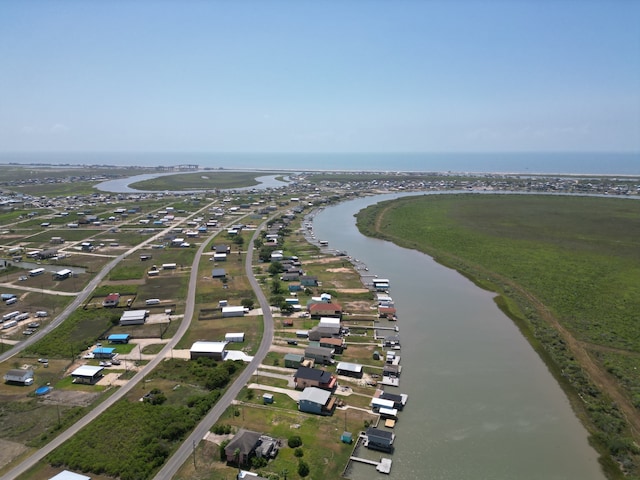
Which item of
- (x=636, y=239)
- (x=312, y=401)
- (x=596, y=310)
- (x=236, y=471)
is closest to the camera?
(x=236, y=471)

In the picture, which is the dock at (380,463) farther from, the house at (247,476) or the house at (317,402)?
the house at (247,476)

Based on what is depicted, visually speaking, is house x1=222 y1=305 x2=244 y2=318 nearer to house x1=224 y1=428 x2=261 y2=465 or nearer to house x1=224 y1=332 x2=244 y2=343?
house x1=224 y1=332 x2=244 y2=343

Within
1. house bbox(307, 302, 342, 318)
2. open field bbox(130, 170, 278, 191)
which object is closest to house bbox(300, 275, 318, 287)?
house bbox(307, 302, 342, 318)

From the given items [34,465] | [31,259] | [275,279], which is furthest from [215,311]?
[31,259]

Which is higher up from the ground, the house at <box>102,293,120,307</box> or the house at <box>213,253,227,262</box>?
the house at <box>213,253,227,262</box>

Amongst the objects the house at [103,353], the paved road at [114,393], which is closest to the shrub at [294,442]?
the paved road at [114,393]

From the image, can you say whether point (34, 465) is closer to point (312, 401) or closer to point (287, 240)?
point (312, 401)
